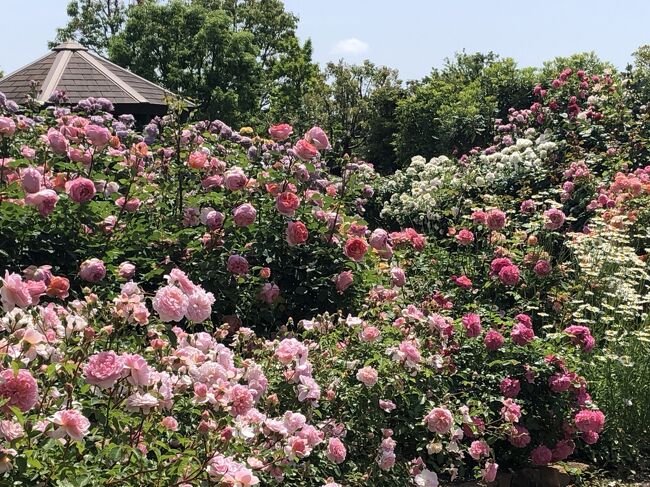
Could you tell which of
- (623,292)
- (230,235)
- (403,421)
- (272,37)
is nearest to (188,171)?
(230,235)

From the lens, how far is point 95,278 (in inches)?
136

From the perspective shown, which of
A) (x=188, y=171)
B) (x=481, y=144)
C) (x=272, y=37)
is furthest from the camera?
(x=272, y=37)

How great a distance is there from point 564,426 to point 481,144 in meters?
11.4

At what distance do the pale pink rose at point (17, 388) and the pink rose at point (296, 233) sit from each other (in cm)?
241

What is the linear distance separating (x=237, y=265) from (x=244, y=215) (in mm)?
293

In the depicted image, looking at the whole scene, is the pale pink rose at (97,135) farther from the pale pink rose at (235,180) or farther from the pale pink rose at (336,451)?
the pale pink rose at (336,451)

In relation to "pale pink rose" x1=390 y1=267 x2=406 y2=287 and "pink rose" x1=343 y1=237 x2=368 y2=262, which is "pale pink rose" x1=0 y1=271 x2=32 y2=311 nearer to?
"pink rose" x1=343 y1=237 x2=368 y2=262

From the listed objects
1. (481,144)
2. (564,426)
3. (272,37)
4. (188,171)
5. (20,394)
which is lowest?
(564,426)

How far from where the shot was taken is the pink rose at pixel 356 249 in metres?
4.30

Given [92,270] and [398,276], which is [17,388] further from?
[398,276]

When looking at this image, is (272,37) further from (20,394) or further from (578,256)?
(20,394)

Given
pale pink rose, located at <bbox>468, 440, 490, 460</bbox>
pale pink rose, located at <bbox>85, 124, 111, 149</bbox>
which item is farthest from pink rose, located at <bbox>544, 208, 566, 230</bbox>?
pale pink rose, located at <bbox>85, 124, 111, 149</bbox>

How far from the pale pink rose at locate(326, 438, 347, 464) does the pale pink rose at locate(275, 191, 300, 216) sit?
1.66 metres

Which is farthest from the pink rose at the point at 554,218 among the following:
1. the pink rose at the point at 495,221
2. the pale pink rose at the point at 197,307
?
the pale pink rose at the point at 197,307
